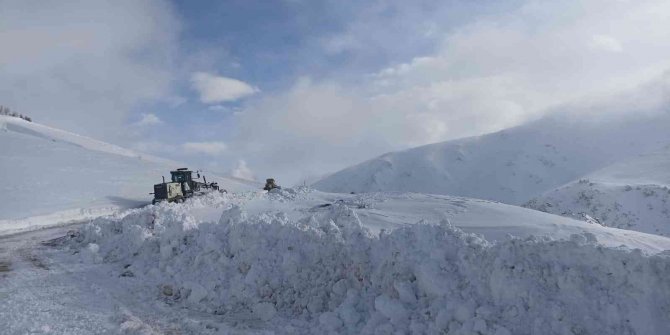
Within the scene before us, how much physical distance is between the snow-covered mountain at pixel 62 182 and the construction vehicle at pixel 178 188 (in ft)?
14.9

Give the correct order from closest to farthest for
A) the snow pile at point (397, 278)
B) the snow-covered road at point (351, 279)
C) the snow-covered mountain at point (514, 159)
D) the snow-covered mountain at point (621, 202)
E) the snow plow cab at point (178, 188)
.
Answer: the snow pile at point (397, 278)
the snow-covered road at point (351, 279)
the snow plow cab at point (178, 188)
the snow-covered mountain at point (621, 202)
the snow-covered mountain at point (514, 159)

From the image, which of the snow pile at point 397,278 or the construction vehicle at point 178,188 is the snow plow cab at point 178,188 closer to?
the construction vehicle at point 178,188

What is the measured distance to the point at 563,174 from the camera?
81000 mm

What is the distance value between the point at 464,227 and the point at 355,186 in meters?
73.1

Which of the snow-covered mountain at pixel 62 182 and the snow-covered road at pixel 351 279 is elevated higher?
the snow-covered mountain at pixel 62 182

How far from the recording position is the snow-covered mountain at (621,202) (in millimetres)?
34469

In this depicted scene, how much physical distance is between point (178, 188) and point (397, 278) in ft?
95.0

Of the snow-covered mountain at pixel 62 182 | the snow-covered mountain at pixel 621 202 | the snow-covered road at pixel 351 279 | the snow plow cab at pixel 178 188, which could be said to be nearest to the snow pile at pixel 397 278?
the snow-covered road at pixel 351 279

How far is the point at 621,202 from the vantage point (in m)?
37.1

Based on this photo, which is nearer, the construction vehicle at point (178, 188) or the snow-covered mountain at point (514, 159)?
the construction vehicle at point (178, 188)

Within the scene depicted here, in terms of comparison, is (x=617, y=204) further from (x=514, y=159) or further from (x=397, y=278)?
(x=514, y=159)

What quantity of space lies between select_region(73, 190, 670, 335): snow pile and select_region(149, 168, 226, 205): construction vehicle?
2015 cm

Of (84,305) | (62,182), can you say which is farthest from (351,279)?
(62,182)

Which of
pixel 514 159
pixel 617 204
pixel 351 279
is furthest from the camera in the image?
pixel 514 159
